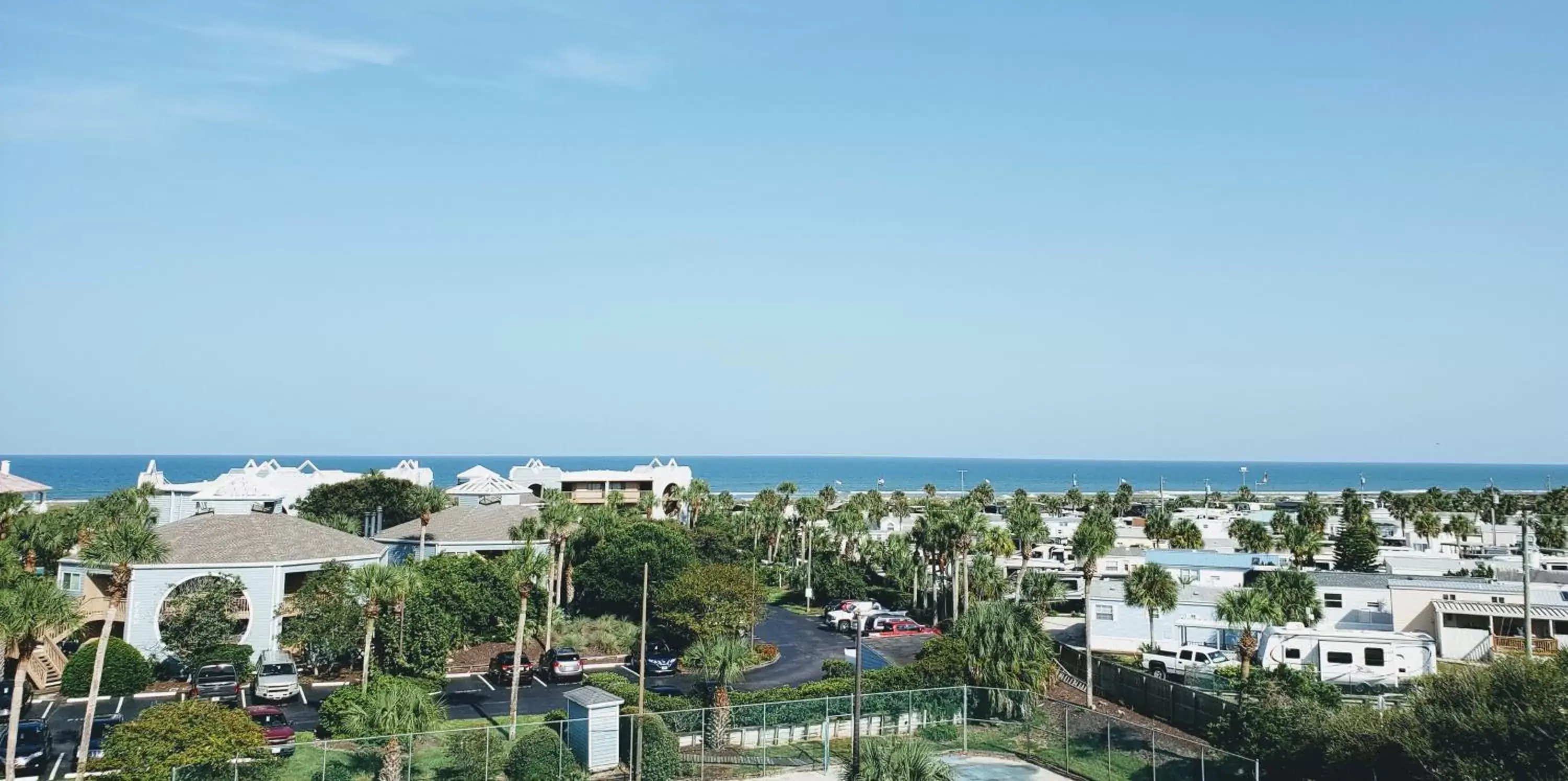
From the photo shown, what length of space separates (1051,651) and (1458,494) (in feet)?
399

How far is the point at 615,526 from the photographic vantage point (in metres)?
69.8

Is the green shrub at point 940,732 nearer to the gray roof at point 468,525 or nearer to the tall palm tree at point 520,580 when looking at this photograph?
the tall palm tree at point 520,580

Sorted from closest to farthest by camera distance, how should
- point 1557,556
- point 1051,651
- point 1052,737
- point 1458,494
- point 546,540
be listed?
point 1052,737 < point 1051,651 < point 546,540 < point 1557,556 < point 1458,494

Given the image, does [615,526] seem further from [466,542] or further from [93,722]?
[93,722]

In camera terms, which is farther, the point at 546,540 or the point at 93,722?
the point at 546,540

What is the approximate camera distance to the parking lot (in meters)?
38.5

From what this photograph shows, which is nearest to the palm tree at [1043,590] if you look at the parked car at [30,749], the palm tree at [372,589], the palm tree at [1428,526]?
the palm tree at [372,589]

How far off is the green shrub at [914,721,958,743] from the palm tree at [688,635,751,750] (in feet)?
23.7

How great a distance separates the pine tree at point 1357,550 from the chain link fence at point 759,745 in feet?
165

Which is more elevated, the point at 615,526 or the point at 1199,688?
the point at 615,526

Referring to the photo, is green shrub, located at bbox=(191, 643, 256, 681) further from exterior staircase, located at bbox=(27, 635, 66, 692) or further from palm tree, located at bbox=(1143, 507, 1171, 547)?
palm tree, located at bbox=(1143, 507, 1171, 547)

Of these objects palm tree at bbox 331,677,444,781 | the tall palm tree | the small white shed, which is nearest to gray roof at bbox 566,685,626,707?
the small white shed

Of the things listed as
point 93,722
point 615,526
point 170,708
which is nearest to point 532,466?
point 615,526

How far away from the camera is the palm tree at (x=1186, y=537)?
88562 millimetres
